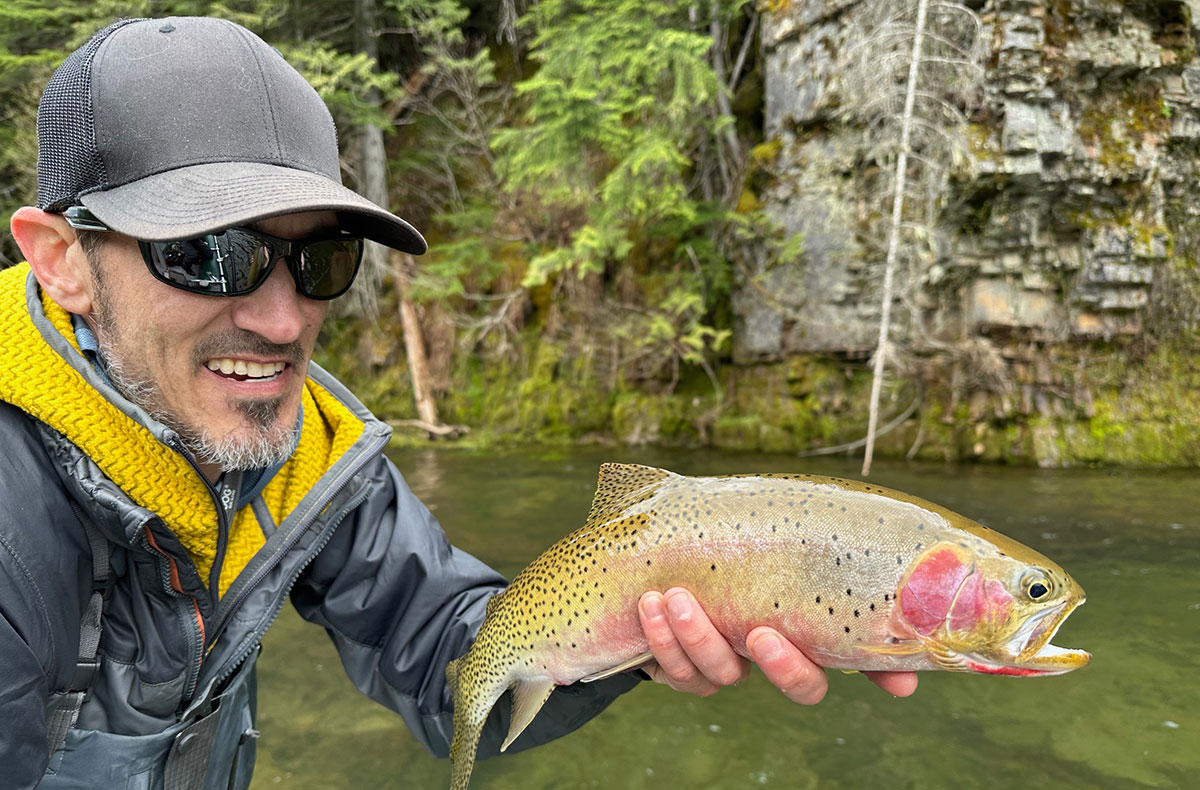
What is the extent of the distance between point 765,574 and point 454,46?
16600mm

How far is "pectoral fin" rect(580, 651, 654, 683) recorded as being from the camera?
183 centimetres

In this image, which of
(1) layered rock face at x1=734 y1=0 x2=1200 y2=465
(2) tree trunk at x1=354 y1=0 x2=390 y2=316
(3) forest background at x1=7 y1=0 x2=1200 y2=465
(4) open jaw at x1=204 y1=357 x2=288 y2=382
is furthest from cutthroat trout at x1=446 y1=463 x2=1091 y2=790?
(2) tree trunk at x1=354 y1=0 x2=390 y2=316

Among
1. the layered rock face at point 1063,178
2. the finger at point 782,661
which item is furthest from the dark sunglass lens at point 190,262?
the layered rock face at point 1063,178

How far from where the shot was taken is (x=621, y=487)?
2100 millimetres

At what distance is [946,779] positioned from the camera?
10.5 feet

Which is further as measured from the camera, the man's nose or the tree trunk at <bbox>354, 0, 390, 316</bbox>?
the tree trunk at <bbox>354, 0, 390, 316</bbox>

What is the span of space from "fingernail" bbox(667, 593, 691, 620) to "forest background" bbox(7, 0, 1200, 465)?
26.4ft

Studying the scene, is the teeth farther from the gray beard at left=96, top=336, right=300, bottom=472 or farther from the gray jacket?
the gray jacket

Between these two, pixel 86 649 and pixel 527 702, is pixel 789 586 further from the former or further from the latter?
pixel 86 649

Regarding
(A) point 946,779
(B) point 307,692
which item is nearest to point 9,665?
(B) point 307,692

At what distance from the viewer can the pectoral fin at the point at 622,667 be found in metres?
1.83

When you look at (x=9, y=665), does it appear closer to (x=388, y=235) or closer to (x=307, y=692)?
(x=388, y=235)

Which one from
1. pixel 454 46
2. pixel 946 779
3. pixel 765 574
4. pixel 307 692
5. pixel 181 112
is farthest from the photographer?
pixel 454 46

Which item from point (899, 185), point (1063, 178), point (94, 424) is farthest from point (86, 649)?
point (1063, 178)
